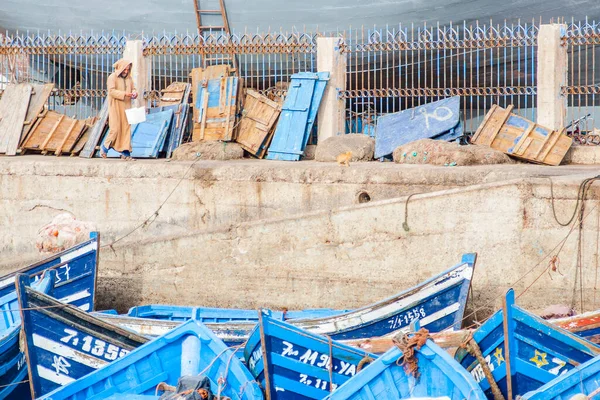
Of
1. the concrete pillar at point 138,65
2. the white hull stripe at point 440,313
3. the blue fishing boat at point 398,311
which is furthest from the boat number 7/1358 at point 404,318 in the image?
the concrete pillar at point 138,65

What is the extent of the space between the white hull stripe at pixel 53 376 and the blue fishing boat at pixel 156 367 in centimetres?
59

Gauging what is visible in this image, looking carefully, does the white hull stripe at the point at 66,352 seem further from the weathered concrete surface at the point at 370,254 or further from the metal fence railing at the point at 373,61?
the metal fence railing at the point at 373,61

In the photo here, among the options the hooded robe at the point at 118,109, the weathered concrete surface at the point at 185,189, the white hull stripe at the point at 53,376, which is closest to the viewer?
the white hull stripe at the point at 53,376

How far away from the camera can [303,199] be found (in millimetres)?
11242

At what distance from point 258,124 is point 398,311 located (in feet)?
17.7

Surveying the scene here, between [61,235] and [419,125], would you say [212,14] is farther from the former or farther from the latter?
[61,235]

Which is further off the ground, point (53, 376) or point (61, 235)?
point (61, 235)

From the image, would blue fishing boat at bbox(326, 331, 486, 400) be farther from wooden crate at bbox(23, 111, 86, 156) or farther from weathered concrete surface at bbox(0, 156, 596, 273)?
wooden crate at bbox(23, 111, 86, 156)

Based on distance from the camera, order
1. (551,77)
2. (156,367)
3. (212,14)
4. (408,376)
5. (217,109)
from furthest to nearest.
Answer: (212,14), (217,109), (551,77), (156,367), (408,376)

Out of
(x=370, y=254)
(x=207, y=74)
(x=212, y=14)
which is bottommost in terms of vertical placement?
(x=370, y=254)

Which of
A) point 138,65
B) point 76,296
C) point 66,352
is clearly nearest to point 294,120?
point 138,65

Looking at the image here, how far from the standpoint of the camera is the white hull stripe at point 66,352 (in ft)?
25.0

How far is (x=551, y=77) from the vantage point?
12.3 metres

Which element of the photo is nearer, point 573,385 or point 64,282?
point 573,385
